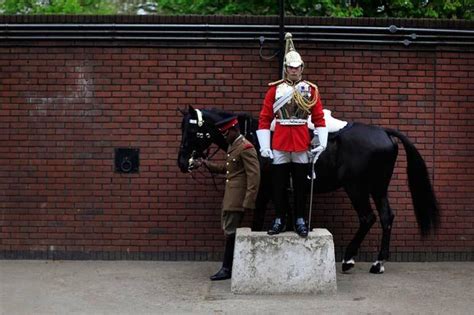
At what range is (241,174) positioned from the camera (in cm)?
827

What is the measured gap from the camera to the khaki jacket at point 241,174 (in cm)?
810

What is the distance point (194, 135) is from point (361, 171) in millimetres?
1970

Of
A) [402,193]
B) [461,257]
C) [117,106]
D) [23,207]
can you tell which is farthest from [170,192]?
[461,257]

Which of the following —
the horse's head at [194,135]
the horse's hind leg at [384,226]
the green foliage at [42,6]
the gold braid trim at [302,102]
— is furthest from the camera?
the green foliage at [42,6]

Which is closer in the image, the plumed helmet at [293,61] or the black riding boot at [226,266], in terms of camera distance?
the plumed helmet at [293,61]

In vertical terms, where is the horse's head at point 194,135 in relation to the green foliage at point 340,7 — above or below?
Result: below

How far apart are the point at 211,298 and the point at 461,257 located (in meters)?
3.74

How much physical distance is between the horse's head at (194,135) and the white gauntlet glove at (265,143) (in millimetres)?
727

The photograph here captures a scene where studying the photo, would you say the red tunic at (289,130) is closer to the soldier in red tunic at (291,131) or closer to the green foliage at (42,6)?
the soldier in red tunic at (291,131)

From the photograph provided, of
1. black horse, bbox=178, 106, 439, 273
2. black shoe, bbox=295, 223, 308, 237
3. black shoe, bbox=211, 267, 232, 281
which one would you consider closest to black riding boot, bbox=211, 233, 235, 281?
black shoe, bbox=211, 267, 232, 281

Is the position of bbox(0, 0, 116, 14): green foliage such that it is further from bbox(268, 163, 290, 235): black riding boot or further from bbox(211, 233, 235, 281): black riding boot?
bbox(268, 163, 290, 235): black riding boot

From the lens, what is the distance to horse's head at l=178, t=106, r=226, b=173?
8500 millimetres

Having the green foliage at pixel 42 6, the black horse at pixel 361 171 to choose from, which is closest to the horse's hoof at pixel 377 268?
the black horse at pixel 361 171

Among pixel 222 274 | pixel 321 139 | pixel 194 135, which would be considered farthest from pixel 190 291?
pixel 321 139
